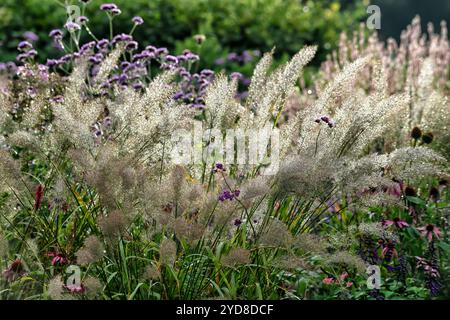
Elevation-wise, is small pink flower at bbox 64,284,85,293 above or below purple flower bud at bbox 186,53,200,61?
below

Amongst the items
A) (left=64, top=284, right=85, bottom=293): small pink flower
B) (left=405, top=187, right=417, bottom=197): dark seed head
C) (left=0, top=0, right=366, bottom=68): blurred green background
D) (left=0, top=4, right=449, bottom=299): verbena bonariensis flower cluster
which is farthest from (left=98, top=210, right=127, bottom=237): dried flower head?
(left=0, top=0, right=366, bottom=68): blurred green background

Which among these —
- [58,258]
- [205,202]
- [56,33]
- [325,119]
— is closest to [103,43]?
[56,33]

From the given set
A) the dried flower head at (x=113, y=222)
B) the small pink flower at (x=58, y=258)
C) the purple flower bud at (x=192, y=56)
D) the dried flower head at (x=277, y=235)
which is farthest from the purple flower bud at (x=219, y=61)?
the dried flower head at (x=113, y=222)

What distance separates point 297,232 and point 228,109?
68 centimetres

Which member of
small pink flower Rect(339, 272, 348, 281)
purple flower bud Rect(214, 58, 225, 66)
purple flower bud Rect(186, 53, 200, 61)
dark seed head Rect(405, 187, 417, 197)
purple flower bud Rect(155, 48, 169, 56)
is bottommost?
small pink flower Rect(339, 272, 348, 281)

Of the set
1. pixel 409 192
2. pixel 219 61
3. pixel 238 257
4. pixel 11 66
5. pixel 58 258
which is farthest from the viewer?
pixel 219 61

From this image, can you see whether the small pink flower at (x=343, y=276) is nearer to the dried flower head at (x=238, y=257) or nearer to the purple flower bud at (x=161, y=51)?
the dried flower head at (x=238, y=257)

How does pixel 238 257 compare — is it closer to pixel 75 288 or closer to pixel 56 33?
pixel 75 288

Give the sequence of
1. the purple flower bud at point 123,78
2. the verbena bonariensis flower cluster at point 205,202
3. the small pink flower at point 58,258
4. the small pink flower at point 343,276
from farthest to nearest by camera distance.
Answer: the purple flower bud at point 123,78 < the small pink flower at point 343,276 < the small pink flower at point 58,258 < the verbena bonariensis flower cluster at point 205,202

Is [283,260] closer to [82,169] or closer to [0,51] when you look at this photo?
[82,169]

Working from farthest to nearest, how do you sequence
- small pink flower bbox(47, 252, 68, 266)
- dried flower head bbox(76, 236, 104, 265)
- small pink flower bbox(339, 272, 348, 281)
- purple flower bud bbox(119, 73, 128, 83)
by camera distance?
purple flower bud bbox(119, 73, 128, 83), small pink flower bbox(339, 272, 348, 281), small pink flower bbox(47, 252, 68, 266), dried flower head bbox(76, 236, 104, 265)

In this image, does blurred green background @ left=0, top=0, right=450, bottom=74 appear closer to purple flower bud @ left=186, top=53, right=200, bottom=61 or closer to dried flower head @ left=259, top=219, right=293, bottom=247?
purple flower bud @ left=186, top=53, right=200, bottom=61

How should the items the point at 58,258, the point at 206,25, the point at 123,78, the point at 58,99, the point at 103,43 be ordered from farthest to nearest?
the point at 206,25 < the point at 103,43 < the point at 123,78 < the point at 58,99 < the point at 58,258

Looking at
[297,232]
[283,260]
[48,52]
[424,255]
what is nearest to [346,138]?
[297,232]
